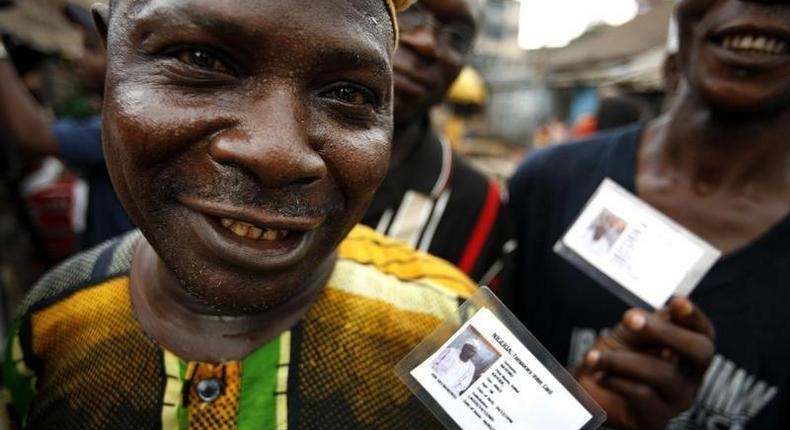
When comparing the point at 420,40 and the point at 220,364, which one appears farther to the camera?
the point at 420,40

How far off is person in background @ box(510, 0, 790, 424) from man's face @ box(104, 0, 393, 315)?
0.81 m

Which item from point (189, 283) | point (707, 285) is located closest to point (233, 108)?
point (189, 283)

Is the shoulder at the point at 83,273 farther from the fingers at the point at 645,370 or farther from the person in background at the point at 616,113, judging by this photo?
the person in background at the point at 616,113

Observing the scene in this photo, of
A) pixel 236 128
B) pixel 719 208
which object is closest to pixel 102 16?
pixel 236 128

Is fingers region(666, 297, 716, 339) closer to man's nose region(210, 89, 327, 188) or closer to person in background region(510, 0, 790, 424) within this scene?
person in background region(510, 0, 790, 424)

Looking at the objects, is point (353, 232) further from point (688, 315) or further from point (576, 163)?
point (576, 163)

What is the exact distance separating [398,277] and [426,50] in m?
0.97

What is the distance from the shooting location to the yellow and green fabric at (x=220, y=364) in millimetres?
1061

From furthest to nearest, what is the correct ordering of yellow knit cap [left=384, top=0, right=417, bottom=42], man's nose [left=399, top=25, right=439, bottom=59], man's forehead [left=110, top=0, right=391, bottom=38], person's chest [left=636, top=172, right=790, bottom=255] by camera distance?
man's nose [left=399, top=25, right=439, bottom=59] → person's chest [left=636, top=172, right=790, bottom=255] → yellow knit cap [left=384, top=0, right=417, bottom=42] → man's forehead [left=110, top=0, right=391, bottom=38]

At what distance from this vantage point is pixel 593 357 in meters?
1.29

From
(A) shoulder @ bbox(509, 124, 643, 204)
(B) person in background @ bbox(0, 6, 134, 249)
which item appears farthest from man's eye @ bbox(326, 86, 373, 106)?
(B) person in background @ bbox(0, 6, 134, 249)

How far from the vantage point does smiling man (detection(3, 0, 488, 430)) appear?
2.78 feet

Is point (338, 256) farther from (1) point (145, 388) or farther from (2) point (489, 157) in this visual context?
(2) point (489, 157)

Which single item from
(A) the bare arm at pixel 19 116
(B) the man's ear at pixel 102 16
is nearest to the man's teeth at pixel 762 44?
(B) the man's ear at pixel 102 16
